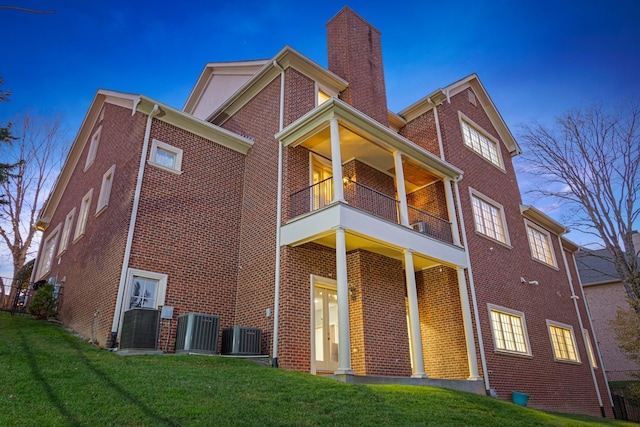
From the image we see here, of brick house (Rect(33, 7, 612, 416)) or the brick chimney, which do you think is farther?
the brick chimney

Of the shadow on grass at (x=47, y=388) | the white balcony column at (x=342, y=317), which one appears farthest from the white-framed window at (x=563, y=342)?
the shadow on grass at (x=47, y=388)

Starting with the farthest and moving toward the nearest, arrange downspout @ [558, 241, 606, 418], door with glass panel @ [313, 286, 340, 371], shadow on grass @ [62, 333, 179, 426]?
1. downspout @ [558, 241, 606, 418]
2. door with glass panel @ [313, 286, 340, 371]
3. shadow on grass @ [62, 333, 179, 426]

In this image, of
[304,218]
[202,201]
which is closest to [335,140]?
[304,218]

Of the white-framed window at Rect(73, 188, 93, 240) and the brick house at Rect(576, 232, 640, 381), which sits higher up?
the white-framed window at Rect(73, 188, 93, 240)

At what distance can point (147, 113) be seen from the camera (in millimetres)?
10453

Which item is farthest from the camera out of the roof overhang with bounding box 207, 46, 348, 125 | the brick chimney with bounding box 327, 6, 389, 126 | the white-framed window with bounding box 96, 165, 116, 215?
the brick chimney with bounding box 327, 6, 389, 126

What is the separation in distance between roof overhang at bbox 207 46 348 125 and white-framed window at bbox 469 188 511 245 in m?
5.67

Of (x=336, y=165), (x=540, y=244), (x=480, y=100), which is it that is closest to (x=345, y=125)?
(x=336, y=165)

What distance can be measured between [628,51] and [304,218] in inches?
509

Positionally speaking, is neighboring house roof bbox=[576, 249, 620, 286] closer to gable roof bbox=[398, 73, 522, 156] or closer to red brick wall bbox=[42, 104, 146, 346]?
gable roof bbox=[398, 73, 522, 156]

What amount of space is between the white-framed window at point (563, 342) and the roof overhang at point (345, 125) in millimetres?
7906

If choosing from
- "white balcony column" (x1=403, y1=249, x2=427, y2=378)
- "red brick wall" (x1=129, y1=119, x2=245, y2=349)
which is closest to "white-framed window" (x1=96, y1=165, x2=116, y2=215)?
"red brick wall" (x1=129, y1=119, x2=245, y2=349)

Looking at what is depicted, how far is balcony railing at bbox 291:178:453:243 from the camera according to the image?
10.1 metres

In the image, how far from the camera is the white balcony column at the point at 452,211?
38.5ft
